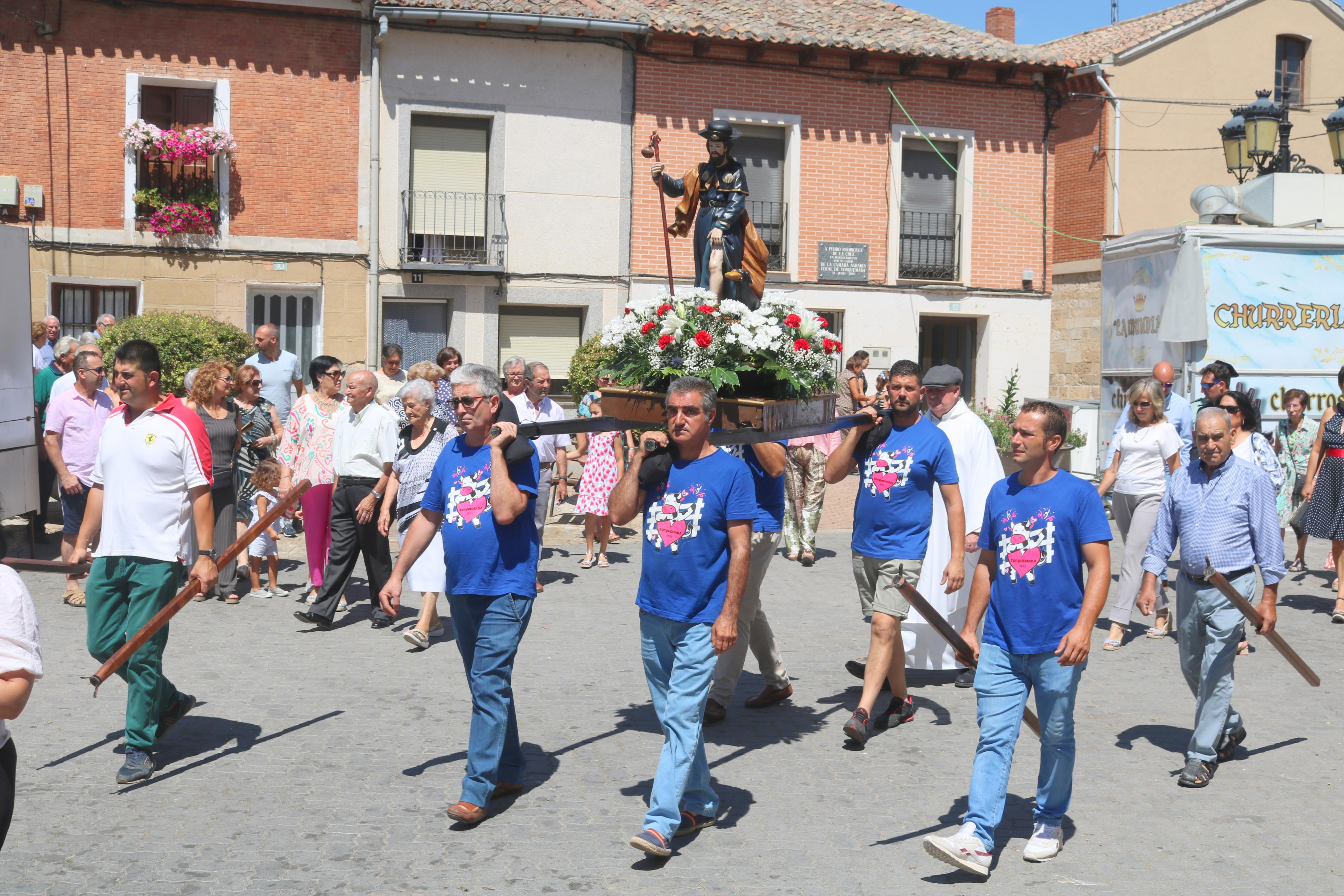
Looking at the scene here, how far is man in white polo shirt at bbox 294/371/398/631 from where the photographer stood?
9.52 m

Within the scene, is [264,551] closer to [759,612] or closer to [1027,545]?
[759,612]

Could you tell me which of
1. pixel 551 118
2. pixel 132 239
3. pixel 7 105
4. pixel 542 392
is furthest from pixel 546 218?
pixel 542 392

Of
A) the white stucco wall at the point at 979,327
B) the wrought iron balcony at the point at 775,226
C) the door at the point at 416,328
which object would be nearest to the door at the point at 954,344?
the white stucco wall at the point at 979,327

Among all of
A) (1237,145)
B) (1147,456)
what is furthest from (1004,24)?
(1147,456)

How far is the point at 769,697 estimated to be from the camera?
7590 mm

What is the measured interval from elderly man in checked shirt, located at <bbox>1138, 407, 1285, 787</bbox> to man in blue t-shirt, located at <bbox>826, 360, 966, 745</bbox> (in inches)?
44.9

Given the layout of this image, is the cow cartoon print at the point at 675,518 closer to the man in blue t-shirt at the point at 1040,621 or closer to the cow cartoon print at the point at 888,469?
the man in blue t-shirt at the point at 1040,621

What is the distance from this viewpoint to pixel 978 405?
24609 mm

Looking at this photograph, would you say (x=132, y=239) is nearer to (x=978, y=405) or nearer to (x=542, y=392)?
(x=542, y=392)

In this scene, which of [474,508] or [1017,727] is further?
[474,508]

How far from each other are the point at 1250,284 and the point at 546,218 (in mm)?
11057

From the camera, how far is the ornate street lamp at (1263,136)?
53.4 feet

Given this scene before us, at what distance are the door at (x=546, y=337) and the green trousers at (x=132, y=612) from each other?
51.7 ft

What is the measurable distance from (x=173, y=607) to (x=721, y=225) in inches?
146
